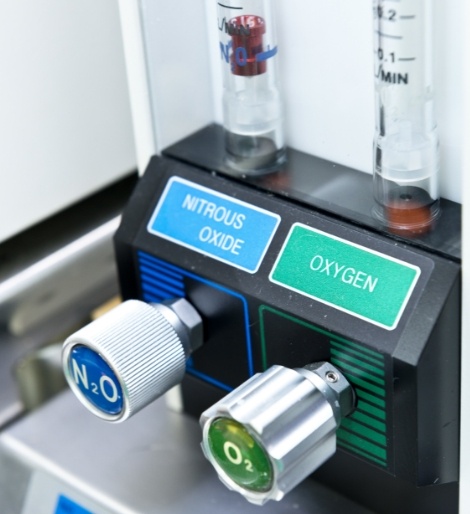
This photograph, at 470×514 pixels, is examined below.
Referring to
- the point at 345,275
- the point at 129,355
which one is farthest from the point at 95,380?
the point at 345,275

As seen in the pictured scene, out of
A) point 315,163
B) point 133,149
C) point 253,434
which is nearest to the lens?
point 253,434

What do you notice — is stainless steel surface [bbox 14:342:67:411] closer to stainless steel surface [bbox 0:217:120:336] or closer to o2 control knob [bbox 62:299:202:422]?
stainless steel surface [bbox 0:217:120:336]

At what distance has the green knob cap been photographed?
496 mm

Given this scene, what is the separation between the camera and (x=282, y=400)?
0.50 m

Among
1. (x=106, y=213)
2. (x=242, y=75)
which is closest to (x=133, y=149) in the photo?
(x=106, y=213)

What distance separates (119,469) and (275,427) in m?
0.19

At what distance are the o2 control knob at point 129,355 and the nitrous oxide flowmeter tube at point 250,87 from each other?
3.5 inches

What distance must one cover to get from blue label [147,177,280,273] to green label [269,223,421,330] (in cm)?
2

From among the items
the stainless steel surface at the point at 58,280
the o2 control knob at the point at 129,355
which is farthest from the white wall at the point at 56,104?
the o2 control knob at the point at 129,355

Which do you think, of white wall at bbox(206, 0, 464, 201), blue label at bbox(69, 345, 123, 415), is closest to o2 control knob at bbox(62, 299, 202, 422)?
blue label at bbox(69, 345, 123, 415)

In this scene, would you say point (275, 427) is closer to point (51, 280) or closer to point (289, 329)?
point (289, 329)

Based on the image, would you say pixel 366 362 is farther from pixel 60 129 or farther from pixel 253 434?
pixel 60 129

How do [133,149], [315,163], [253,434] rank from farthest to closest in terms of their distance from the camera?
1. [133,149]
2. [315,163]
3. [253,434]

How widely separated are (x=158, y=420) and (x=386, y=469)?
7.5 inches
